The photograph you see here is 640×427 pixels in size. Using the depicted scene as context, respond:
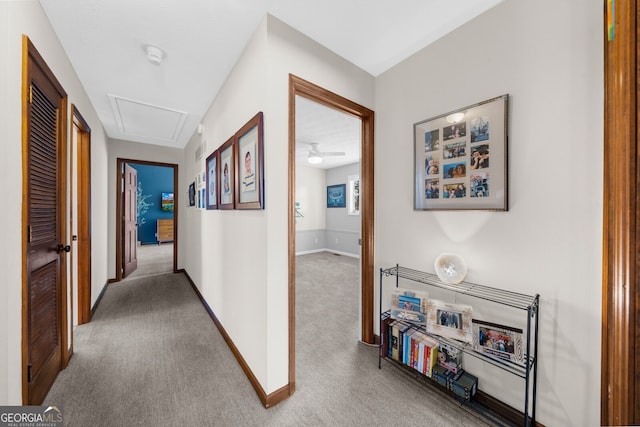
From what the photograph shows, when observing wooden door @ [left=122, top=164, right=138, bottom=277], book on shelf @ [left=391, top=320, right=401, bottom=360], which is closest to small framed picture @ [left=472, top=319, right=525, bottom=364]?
book on shelf @ [left=391, top=320, right=401, bottom=360]

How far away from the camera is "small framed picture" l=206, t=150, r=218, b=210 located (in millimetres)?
2473

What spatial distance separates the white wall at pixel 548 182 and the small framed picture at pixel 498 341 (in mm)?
119

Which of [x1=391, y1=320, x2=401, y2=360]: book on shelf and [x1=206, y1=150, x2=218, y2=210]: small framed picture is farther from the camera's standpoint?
[x1=206, y1=150, x2=218, y2=210]: small framed picture

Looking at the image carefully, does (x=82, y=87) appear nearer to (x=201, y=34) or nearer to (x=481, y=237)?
(x=201, y=34)

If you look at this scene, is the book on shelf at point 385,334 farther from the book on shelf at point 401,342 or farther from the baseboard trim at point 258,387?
the baseboard trim at point 258,387

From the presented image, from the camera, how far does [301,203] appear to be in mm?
6609

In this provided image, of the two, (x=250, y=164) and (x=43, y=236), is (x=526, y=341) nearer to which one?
(x=250, y=164)

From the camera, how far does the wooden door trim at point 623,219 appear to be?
0.75 m

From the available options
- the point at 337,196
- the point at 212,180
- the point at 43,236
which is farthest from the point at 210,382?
the point at 337,196

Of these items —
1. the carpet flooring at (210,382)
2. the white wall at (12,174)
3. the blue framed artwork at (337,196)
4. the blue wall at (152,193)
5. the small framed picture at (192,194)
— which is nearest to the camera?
the white wall at (12,174)

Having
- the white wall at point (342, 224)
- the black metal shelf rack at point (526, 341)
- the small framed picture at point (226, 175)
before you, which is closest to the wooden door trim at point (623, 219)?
the black metal shelf rack at point (526, 341)

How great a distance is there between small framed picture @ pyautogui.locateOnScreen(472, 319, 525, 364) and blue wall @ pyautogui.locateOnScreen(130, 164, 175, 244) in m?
9.07

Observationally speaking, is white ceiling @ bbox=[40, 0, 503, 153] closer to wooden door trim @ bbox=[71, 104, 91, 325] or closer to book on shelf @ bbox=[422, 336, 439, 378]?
wooden door trim @ bbox=[71, 104, 91, 325]

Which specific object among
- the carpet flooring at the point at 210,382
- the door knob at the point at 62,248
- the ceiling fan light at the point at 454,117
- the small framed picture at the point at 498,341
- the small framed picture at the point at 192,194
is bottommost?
the carpet flooring at the point at 210,382
